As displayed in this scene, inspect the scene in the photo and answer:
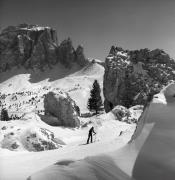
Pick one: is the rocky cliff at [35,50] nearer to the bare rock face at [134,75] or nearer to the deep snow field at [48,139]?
the deep snow field at [48,139]

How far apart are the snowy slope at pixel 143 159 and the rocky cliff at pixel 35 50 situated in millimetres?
137293

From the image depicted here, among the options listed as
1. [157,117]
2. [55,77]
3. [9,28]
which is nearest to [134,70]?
[157,117]

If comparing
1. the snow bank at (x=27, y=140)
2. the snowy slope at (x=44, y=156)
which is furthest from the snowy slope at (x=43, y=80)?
the snowy slope at (x=44, y=156)

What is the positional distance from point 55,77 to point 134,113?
4074 inches

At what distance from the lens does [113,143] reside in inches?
588

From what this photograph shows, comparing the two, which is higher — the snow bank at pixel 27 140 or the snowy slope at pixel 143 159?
the snowy slope at pixel 143 159

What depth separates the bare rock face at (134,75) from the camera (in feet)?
178

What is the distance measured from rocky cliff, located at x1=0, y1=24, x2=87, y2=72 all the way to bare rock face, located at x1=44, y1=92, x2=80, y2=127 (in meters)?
107

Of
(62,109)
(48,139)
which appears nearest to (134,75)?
(62,109)

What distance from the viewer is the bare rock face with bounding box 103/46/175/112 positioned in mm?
54188

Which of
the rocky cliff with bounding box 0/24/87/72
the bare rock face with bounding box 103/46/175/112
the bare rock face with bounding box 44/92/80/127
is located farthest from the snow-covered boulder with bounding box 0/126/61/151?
the rocky cliff with bounding box 0/24/87/72

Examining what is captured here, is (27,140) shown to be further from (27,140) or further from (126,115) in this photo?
(126,115)

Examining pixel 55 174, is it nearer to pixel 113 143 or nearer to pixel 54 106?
pixel 113 143

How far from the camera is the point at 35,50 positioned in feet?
487
